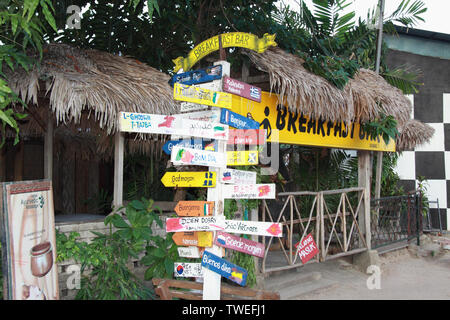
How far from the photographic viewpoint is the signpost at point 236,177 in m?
3.33

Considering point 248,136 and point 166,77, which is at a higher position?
point 166,77

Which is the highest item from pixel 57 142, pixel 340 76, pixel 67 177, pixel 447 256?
pixel 340 76

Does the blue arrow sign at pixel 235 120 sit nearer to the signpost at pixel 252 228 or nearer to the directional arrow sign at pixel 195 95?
the directional arrow sign at pixel 195 95

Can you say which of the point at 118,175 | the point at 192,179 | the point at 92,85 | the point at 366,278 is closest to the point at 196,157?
the point at 192,179

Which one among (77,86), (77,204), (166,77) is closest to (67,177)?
(77,204)

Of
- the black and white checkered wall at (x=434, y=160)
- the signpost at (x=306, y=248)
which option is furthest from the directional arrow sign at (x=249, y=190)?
the black and white checkered wall at (x=434, y=160)

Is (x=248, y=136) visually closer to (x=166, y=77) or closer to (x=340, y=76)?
(x=340, y=76)

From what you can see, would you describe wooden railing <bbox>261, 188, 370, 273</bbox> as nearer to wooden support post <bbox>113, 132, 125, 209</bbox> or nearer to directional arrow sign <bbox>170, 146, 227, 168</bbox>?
wooden support post <bbox>113, 132, 125, 209</bbox>

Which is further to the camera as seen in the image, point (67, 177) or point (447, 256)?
point (67, 177)

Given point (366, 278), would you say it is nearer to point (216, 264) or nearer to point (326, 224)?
point (326, 224)

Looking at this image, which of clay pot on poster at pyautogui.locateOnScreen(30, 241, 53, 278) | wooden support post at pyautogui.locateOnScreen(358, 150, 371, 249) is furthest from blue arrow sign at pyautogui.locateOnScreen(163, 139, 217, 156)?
wooden support post at pyautogui.locateOnScreen(358, 150, 371, 249)

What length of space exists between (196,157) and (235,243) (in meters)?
0.74
